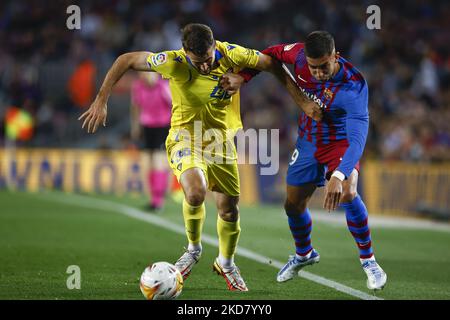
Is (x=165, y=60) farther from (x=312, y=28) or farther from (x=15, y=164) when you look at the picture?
(x=312, y=28)

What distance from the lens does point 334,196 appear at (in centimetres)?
678

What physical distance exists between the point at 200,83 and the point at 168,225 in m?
5.25

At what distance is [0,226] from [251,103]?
1003 cm

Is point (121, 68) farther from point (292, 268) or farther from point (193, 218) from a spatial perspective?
point (292, 268)

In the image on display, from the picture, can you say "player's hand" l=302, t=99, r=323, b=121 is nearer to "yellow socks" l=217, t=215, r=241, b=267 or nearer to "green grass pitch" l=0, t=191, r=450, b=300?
"yellow socks" l=217, t=215, r=241, b=267

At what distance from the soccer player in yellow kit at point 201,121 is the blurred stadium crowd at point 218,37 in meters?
A: 11.7

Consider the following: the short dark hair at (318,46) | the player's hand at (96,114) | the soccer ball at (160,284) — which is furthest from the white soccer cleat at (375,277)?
the player's hand at (96,114)

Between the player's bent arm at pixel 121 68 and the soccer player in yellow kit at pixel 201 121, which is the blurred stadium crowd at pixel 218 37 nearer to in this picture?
the soccer player in yellow kit at pixel 201 121

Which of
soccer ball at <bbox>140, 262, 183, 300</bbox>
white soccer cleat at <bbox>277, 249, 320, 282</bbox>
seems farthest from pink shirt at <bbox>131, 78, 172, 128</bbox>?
soccer ball at <bbox>140, 262, 183, 300</bbox>

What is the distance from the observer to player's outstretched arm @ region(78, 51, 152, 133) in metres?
7.17

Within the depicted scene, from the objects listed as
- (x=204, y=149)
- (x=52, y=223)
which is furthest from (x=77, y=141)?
(x=204, y=149)

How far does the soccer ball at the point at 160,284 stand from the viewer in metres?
6.51

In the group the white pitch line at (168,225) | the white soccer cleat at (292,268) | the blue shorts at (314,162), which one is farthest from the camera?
the white soccer cleat at (292,268)

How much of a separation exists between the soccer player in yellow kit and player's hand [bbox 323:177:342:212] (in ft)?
2.70
